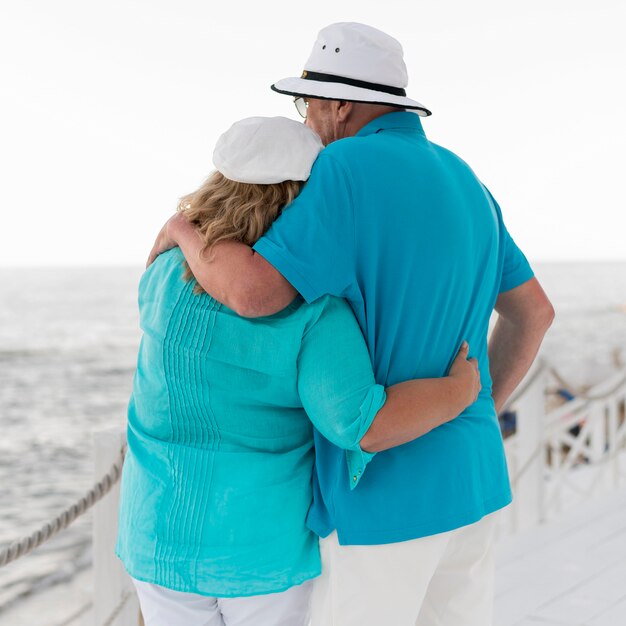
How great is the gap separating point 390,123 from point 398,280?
0.86 feet

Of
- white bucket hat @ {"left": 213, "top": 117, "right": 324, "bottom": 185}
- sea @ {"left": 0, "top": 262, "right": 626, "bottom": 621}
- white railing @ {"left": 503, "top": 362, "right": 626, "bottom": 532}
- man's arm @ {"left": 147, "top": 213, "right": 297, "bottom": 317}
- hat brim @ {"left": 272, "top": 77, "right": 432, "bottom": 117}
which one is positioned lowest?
sea @ {"left": 0, "top": 262, "right": 626, "bottom": 621}

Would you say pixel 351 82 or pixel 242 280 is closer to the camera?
pixel 242 280

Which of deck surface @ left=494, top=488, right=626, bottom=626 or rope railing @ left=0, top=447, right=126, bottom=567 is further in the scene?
deck surface @ left=494, top=488, right=626, bottom=626

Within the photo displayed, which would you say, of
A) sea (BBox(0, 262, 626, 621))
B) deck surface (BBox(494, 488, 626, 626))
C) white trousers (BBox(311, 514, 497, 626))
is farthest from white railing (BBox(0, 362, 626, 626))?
white trousers (BBox(311, 514, 497, 626))

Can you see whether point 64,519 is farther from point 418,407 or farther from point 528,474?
point 528,474

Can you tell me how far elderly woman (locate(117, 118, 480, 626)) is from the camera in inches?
47.4

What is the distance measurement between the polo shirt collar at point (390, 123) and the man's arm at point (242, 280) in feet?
1.00

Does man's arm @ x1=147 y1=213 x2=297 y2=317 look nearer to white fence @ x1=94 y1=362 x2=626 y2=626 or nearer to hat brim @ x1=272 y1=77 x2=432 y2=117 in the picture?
hat brim @ x1=272 y1=77 x2=432 y2=117

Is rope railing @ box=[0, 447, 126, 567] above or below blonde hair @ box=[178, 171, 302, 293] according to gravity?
below

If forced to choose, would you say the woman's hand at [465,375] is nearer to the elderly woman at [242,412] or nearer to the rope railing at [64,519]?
the elderly woman at [242,412]

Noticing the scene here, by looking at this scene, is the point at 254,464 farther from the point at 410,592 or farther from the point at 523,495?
the point at 523,495

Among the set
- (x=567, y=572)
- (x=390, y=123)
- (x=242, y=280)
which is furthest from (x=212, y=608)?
(x=567, y=572)

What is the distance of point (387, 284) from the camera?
125 cm

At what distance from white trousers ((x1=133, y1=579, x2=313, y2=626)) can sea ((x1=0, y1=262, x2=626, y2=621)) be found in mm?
1110
